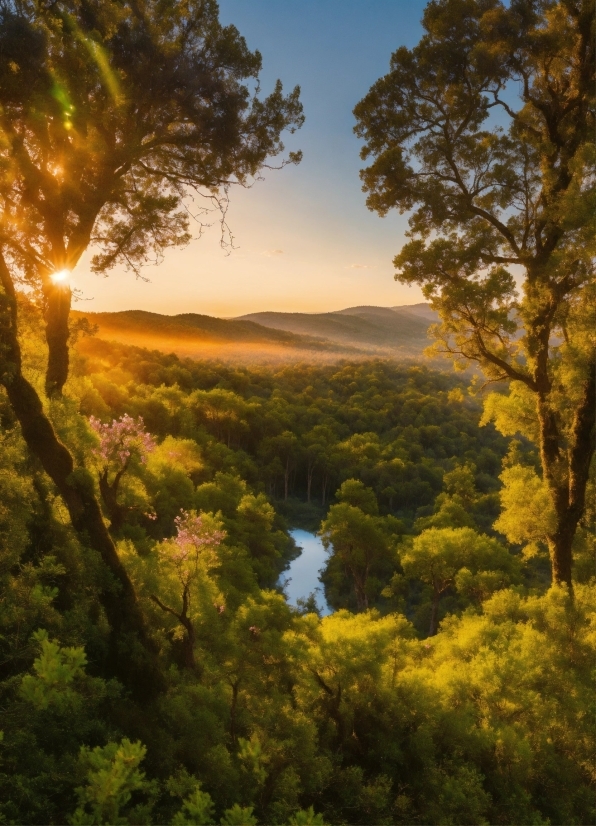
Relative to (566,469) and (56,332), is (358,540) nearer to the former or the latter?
(566,469)

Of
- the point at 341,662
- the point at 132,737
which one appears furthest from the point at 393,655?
the point at 132,737

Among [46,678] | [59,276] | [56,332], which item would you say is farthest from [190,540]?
[59,276]

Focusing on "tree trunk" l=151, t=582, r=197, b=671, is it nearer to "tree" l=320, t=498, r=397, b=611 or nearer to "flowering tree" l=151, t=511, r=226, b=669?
"flowering tree" l=151, t=511, r=226, b=669

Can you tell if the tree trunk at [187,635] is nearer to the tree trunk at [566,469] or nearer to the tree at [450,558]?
the tree trunk at [566,469]

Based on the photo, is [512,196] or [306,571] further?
[306,571]

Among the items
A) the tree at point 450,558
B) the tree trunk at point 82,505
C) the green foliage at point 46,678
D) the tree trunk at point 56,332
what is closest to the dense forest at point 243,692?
the green foliage at point 46,678

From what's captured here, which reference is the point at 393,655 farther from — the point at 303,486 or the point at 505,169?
the point at 303,486

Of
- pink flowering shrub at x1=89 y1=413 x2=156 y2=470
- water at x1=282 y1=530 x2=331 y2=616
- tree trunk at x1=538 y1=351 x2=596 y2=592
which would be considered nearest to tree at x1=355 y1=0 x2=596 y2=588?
tree trunk at x1=538 y1=351 x2=596 y2=592
